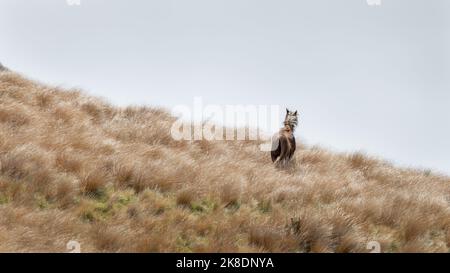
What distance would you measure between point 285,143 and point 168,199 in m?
4.33

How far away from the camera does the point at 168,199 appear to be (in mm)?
6637

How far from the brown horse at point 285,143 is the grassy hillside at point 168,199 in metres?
0.48

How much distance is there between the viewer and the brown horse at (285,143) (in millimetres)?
10289

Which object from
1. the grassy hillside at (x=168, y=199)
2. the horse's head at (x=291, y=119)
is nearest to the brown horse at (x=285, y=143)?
the horse's head at (x=291, y=119)

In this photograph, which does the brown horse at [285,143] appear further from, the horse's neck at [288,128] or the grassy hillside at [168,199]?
the grassy hillside at [168,199]

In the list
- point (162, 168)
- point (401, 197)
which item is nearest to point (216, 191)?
point (162, 168)

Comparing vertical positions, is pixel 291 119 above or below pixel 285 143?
above

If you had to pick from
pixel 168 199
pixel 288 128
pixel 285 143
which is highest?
pixel 288 128

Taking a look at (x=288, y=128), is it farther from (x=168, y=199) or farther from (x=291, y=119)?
(x=168, y=199)

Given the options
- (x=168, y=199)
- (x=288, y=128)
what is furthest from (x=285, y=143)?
(x=168, y=199)

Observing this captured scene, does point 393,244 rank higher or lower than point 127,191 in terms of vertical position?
lower
